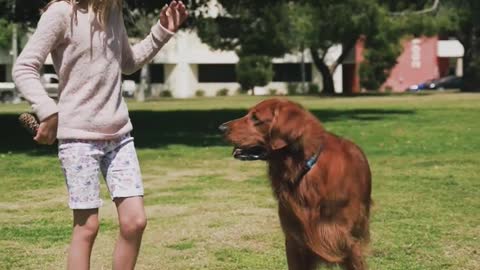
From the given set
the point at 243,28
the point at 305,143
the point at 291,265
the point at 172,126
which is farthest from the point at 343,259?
the point at 243,28

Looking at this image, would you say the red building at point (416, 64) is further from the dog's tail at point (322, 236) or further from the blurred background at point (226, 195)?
the dog's tail at point (322, 236)

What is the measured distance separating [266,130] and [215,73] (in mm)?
69326

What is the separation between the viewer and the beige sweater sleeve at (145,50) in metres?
4.60

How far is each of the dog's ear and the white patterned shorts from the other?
2.70 feet

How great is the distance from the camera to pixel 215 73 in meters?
73.6

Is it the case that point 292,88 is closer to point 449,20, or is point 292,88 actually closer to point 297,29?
point 297,29

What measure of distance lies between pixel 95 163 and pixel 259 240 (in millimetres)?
3044

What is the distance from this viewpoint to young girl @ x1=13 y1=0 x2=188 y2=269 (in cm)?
404

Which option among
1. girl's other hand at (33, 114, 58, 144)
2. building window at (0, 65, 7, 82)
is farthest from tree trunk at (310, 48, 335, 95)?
girl's other hand at (33, 114, 58, 144)

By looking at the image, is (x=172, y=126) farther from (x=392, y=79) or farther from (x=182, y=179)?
(x=392, y=79)

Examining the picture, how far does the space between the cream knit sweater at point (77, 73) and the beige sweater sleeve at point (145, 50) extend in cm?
24

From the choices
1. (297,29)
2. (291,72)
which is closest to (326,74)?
(297,29)

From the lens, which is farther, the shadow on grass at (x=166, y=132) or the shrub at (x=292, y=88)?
the shrub at (x=292, y=88)

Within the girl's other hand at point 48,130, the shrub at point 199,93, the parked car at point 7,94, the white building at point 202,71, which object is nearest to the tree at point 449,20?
the white building at point 202,71
